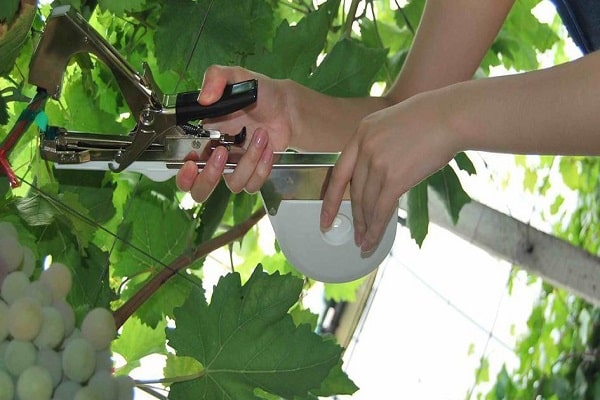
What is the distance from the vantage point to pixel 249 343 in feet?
1.80

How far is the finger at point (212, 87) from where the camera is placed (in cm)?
53

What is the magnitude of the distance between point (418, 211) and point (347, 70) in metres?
0.15

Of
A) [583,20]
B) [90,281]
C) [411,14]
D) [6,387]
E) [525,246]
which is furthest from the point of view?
[525,246]

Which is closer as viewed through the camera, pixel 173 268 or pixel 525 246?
pixel 173 268

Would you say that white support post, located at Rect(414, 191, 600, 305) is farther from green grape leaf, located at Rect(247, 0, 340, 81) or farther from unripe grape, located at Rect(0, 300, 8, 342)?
unripe grape, located at Rect(0, 300, 8, 342)

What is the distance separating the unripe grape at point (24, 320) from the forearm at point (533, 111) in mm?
261

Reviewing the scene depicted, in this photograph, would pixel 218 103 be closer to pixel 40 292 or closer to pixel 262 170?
pixel 262 170

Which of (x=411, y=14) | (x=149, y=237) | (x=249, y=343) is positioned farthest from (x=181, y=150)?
(x=411, y=14)

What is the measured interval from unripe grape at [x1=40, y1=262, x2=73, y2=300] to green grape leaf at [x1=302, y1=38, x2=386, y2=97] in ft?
1.22

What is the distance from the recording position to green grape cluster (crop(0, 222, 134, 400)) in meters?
0.39

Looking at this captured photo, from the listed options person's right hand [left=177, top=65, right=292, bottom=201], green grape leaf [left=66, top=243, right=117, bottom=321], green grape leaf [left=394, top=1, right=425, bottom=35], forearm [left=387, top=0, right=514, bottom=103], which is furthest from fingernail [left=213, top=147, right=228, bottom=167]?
green grape leaf [left=394, top=1, right=425, bottom=35]

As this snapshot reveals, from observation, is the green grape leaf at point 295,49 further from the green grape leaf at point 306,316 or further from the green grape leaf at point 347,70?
the green grape leaf at point 306,316

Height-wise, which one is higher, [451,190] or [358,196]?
[451,190]

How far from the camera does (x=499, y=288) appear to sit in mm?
1871
